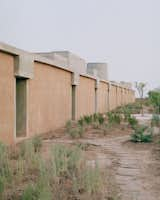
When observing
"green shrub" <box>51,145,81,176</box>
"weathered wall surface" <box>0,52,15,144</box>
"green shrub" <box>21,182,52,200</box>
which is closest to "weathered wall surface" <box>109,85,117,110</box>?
"weathered wall surface" <box>0,52,15,144</box>

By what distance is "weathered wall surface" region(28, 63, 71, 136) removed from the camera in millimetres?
11797

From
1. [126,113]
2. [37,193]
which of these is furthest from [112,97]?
[37,193]

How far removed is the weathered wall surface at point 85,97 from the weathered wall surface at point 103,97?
1.88 m

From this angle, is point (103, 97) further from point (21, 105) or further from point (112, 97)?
point (21, 105)

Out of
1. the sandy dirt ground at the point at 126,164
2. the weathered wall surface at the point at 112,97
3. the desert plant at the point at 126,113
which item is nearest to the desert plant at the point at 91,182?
the sandy dirt ground at the point at 126,164

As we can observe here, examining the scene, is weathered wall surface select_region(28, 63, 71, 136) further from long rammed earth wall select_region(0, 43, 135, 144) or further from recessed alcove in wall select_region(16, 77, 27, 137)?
recessed alcove in wall select_region(16, 77, 27, 137)

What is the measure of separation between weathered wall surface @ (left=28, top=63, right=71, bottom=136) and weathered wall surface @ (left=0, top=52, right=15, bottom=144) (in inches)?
50.6

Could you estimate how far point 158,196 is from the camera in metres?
5.42

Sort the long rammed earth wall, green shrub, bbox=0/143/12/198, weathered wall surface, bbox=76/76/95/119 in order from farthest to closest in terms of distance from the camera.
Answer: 1. weathered wall surface, bbox=76/76/95/119
2. the long rammed earth wall
3. green shrub, bbox=0/143/12/198

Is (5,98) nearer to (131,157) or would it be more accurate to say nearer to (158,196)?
(131,157)

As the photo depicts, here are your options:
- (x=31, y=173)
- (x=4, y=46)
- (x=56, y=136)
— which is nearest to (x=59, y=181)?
(x=31, y=173)

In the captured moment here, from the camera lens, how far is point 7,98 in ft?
32.1

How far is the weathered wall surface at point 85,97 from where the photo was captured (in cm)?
1892

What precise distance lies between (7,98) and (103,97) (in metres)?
17.2
